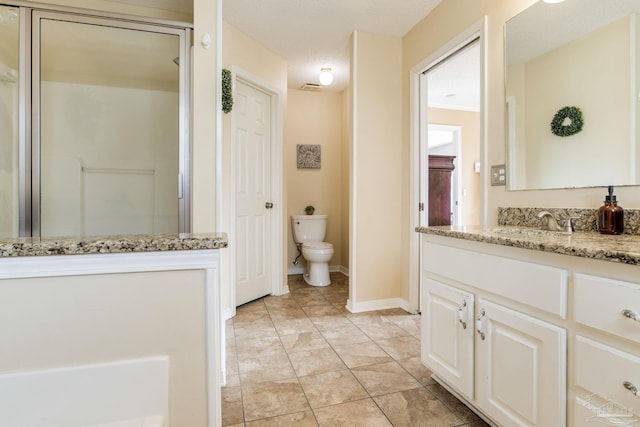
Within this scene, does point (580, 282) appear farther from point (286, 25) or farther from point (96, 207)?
point (96, 207)

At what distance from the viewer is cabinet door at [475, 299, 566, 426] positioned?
0.95 m

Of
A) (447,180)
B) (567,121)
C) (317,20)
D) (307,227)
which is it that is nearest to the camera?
(567,121)

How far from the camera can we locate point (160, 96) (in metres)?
2.28

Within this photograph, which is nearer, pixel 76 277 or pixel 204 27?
pixel 76 277

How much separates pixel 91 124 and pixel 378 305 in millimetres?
2673

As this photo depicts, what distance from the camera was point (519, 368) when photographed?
42.0 inches

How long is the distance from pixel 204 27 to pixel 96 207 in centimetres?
163

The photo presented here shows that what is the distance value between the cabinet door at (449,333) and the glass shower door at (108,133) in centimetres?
147

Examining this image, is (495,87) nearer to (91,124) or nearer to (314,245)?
(314,245)

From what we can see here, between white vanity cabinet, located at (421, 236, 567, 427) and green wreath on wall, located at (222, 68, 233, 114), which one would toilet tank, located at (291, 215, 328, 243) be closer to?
green wreath on wall, located at (222, 68, 233, 114)

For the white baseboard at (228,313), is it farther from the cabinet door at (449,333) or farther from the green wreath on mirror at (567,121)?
the green wreath on mirror at (567,121)

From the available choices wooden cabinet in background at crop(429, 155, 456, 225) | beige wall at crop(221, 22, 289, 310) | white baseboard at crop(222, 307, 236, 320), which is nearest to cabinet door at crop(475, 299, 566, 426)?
beige wall at crop(221, 22, 289, 310)

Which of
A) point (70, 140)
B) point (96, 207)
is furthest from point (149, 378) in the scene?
point (70, 140)

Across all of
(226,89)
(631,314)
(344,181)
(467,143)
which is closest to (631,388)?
(631,314)
